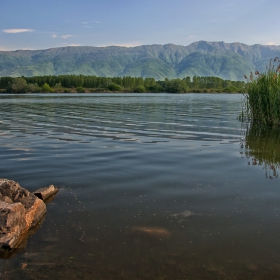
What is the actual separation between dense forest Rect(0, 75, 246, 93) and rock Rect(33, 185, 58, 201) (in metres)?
130

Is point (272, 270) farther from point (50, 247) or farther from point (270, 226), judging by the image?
point (50, 247)

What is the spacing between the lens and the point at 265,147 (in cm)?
1455

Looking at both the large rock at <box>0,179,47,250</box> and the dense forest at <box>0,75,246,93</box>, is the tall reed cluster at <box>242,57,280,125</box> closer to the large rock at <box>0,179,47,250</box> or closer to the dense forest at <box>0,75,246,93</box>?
the large rock at <box>0,179,47,250</box>

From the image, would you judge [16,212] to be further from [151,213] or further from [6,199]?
[151,213]

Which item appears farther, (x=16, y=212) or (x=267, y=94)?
(x=267, y=94)

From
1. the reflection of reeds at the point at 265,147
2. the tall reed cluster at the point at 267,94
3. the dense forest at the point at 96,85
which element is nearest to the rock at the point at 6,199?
the reflection of reeds at the point at 265,147

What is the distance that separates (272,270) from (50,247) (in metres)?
3.57

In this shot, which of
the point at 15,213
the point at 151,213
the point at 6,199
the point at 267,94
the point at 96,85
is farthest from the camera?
the point at 96,85

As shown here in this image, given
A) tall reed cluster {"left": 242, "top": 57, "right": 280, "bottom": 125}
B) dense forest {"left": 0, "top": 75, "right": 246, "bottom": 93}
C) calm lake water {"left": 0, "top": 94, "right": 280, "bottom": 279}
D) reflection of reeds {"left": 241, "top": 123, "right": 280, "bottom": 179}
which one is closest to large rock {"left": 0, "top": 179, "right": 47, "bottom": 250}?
calm lake water {"left": 0, "top": 94, "right": 280, "bottom": 279}

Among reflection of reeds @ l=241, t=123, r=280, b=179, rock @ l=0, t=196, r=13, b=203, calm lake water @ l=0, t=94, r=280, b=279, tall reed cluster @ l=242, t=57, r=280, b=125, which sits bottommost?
calm lake water @ l=0, t=94, r=280, b=279

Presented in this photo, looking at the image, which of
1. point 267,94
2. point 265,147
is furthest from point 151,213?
point 267,94

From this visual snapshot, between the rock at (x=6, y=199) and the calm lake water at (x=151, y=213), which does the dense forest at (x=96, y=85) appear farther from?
the rock at (x=6, y=199)

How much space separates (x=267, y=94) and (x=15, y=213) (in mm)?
18895

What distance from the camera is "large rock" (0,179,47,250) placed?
5.68 meters
